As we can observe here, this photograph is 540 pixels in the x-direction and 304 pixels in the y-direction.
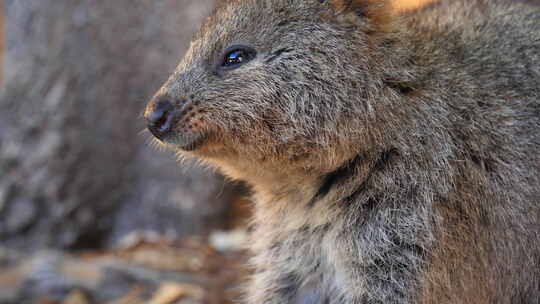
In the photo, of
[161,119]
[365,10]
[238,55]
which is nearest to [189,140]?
[161,119]

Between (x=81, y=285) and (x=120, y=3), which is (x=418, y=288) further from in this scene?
(x=120, y=3)

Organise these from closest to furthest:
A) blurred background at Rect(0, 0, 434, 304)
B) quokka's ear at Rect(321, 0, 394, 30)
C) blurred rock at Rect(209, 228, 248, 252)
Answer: quokka's ear at Rect(321, 0, 394, 30) < blurred rock at Rect(209, 228, 248, 252) < blurred background at Rect(0, 0, 434, 304)

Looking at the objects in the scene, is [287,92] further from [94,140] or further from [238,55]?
[94,140]

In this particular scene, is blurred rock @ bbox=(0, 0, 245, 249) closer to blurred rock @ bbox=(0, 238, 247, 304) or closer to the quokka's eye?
blurred rock @ bbox=(0, 238, 247, 304)

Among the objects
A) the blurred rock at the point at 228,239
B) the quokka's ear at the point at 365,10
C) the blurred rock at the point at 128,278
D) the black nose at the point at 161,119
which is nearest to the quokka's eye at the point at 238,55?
the black nose at the point at 161,119

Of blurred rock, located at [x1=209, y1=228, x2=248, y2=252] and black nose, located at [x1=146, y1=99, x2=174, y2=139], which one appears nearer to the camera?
black nose, located at [x1=146, y1=99, x2=174, y2=139]

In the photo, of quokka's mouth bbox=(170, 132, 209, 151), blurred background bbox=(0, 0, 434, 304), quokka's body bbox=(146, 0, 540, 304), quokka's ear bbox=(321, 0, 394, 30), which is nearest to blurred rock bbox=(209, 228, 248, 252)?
blurred background bbox=(0, 0, 434, 304)

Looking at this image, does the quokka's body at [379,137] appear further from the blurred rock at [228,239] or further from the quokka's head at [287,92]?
the blurred rock at [228,239]
